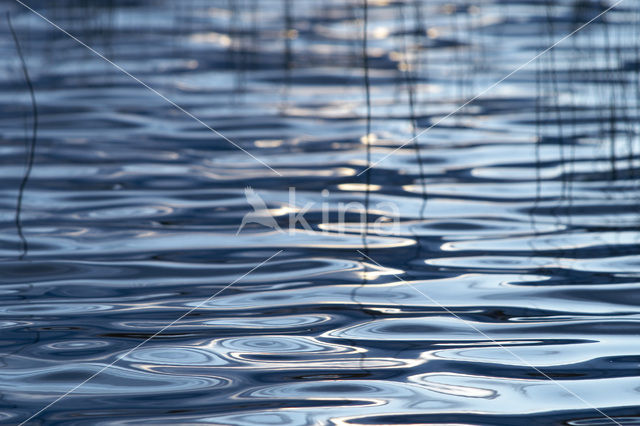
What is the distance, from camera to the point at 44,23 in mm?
5379

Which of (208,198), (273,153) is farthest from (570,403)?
(273,153)

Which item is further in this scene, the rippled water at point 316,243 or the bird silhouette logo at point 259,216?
the bird silhouette logo at point 259,216

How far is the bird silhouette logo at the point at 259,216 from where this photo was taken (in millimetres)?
2590

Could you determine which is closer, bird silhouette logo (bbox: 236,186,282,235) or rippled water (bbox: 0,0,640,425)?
rippled water (bbox: 0,0,640,425)

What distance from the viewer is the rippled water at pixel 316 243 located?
165 cm

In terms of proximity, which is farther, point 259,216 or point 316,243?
point 259,216

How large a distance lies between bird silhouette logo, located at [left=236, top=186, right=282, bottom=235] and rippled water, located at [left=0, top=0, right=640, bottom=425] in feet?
0.09

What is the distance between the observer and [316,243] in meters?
2.45

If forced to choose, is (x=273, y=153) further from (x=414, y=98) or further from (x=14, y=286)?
(x=14, y=286)

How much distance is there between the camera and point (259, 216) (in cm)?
265

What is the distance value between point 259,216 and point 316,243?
270 millimetres

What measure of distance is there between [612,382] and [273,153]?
180 centimetres

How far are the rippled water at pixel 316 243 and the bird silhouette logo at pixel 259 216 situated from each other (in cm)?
3

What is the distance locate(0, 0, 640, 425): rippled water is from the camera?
1.65 metres
